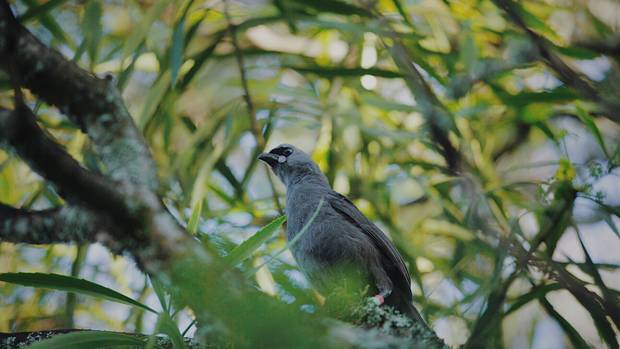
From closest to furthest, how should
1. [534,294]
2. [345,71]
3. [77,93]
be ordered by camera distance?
[77,93] < [534,294] < [345,71]

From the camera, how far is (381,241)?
4.20 meters

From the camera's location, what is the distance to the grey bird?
13.1 feet

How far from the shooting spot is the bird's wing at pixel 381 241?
407 cm

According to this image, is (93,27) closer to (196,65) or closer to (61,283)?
(196,65)

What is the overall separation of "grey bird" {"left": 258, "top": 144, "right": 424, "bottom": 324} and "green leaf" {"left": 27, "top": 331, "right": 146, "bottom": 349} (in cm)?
157

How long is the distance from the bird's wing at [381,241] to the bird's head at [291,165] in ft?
1.56

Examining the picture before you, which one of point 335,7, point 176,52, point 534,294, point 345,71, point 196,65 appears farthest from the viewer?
point 196,65

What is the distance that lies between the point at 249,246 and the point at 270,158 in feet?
8.42

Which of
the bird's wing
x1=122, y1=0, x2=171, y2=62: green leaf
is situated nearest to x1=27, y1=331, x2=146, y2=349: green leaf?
the bird's wing

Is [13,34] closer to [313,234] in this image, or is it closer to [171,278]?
[171,278]

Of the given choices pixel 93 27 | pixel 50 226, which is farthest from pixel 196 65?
pixel 50 226

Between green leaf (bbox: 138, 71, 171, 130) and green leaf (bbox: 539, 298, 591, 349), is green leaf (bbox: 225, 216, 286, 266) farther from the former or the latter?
green leaf (bbox: 138, 71, 171, 130)

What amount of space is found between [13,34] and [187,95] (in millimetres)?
3157

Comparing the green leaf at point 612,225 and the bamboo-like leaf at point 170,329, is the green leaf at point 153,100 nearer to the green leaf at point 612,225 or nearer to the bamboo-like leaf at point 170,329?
the bamboo-like leaf at point 170,329
